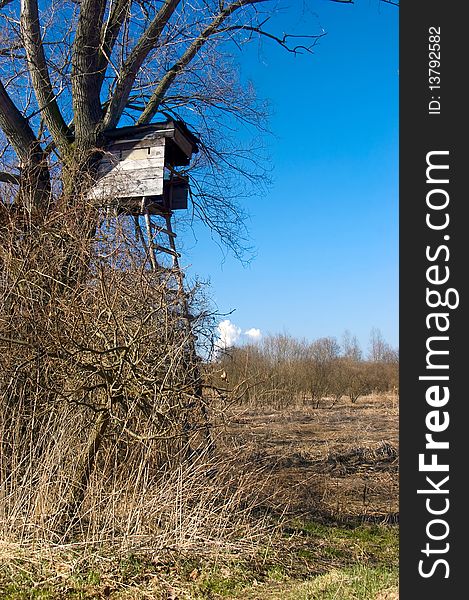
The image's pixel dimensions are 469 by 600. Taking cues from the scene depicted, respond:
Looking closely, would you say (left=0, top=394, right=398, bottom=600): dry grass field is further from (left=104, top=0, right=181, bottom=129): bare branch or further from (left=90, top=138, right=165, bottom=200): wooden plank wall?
(left=104, top=0, right=181, bottom=129): bare branch

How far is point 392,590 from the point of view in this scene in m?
4.03

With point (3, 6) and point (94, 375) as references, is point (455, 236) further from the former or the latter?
point (3, 6)

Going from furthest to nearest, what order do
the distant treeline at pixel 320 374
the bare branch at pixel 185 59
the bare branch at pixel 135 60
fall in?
the distant treeline at pixel 320 374
the bare branch at pixel 185 59
the bare branch at pixel 135 60

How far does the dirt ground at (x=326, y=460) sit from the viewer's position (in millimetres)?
6906

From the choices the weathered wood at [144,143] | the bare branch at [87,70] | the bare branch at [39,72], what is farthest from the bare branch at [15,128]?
the weathered wood at [144,143]

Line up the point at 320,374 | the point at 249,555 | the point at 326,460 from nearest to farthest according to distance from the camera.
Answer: the point at 249,555
the point at 326,460
the point at 320,374

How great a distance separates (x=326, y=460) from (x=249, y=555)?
4.83 m

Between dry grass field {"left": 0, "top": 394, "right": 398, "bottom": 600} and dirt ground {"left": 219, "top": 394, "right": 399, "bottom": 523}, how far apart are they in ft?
0.10

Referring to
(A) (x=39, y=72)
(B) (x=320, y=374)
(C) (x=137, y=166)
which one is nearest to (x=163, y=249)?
(C) (x=137, y=166)

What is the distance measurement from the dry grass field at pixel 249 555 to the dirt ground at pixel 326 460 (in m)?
0.03

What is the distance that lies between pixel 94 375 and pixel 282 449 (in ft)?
18.5

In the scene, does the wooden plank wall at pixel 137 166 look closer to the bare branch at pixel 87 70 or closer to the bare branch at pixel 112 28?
the bare branch at pixel 87 70

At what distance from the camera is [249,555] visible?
16.8 ft

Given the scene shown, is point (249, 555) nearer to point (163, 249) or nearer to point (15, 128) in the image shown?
point (163, 249)
